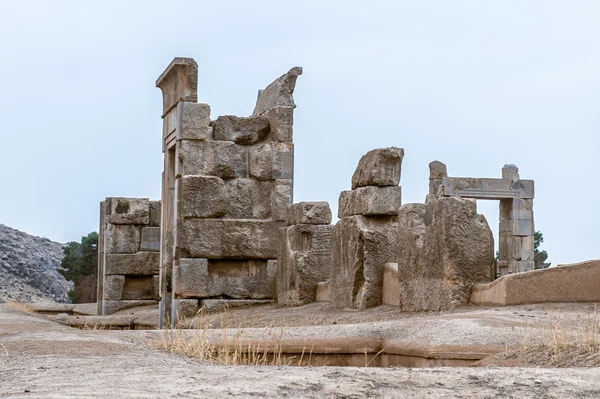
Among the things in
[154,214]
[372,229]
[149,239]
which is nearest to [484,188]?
[154,214]

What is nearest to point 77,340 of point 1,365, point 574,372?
point 1,365

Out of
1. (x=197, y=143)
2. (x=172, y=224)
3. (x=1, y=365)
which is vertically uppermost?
(x=197, y=143)

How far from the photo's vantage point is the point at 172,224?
52.4ft

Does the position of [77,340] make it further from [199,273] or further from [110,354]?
[199,273]

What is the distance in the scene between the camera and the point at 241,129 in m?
15.9

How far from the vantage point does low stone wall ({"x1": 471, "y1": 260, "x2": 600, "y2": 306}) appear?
974 centimetres

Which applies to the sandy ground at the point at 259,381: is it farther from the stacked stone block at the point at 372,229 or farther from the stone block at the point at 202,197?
the stone block at the point at 202,197

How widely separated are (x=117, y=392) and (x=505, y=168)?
24940 millimetres

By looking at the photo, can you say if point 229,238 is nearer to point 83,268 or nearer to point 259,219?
point 259,219

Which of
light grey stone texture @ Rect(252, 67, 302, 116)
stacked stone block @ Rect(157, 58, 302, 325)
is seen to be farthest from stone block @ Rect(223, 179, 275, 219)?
light grey stone texture @ Rect(252, 67, 302, 116)

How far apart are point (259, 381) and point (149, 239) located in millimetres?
17069

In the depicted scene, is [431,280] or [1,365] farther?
[431,280]

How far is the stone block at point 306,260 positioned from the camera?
14.5 m

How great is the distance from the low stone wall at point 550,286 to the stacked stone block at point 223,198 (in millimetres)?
5785
